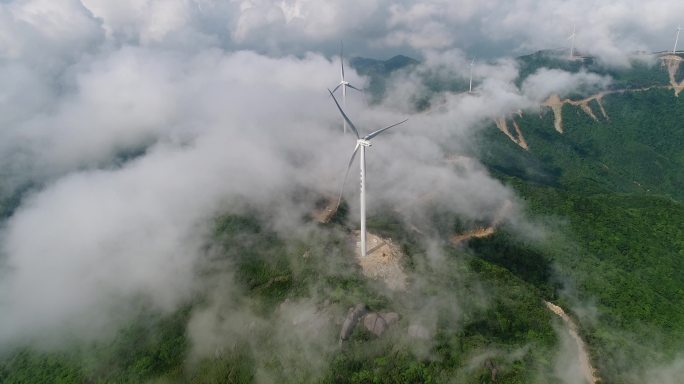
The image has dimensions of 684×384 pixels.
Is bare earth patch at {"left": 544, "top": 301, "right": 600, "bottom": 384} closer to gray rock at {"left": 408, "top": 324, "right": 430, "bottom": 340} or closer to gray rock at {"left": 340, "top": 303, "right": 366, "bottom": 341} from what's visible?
gray rock at {"left": 408, "top": 324, "right": 430, "bottom": 340}

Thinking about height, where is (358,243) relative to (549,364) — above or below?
above

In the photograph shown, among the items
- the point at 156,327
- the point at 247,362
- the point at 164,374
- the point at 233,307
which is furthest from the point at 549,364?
the point at 156,327

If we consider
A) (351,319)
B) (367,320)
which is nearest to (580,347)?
(367,320)

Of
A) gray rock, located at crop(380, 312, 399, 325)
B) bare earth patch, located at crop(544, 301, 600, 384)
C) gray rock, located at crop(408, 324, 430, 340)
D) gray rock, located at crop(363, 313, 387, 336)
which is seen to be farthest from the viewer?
gray rock, located at crop(380, 312, 399, 325)

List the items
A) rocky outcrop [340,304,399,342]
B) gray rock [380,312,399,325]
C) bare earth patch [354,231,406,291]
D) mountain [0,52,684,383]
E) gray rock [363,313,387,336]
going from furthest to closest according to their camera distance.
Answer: bare earth patch [354,231,406,291]
gray rock [380,312,399,325]
rocky outcrop [340,304,399,342]
gray rock [363,313,387,336]
mountain [0,52,684,383]

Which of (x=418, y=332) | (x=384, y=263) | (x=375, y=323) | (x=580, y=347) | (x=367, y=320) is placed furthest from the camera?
(x=384, y=263)

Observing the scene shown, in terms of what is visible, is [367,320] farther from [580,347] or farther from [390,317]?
[580,347]

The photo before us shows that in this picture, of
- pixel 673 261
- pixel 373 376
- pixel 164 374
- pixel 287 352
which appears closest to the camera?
pixel 373 376

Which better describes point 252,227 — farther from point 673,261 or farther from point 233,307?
point 673,261

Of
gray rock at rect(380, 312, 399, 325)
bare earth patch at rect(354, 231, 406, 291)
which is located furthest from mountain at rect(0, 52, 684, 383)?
bare earth patch at rect(354, 231, 406, 291)
